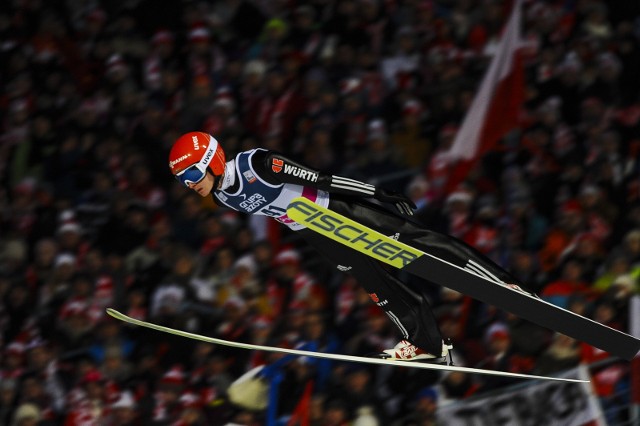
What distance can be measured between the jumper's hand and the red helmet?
3.15 ft

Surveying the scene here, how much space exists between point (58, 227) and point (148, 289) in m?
1.09

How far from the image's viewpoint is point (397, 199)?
260 inches

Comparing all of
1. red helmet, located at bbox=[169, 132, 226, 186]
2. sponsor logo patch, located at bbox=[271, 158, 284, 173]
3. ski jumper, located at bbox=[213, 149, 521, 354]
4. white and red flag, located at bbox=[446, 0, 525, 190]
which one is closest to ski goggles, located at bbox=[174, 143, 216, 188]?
red helmet, located at bbox=[169, 132, 226, 186]

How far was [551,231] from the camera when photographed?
339 inches

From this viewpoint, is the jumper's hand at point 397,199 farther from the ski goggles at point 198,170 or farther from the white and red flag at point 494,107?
the white and red flag at point 494,107

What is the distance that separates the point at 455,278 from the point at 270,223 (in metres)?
2.68

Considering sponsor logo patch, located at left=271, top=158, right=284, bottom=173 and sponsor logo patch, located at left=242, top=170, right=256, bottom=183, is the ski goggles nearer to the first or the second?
sponsor logo patch, located at left=242, top=170, right=256, bottom=183

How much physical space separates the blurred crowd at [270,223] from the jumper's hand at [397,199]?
4.83 feet

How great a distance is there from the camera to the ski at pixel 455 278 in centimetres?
641

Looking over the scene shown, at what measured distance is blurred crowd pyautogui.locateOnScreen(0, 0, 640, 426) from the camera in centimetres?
783

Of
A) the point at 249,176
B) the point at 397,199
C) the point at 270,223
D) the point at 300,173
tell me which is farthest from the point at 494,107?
the point at 249,176

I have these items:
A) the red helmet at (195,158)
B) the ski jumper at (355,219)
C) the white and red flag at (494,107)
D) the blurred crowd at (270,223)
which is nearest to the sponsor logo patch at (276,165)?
the ski jumper at (355,219)

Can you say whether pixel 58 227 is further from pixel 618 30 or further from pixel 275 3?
pixel 618 30

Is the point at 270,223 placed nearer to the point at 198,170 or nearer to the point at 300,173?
the point at 300,173
